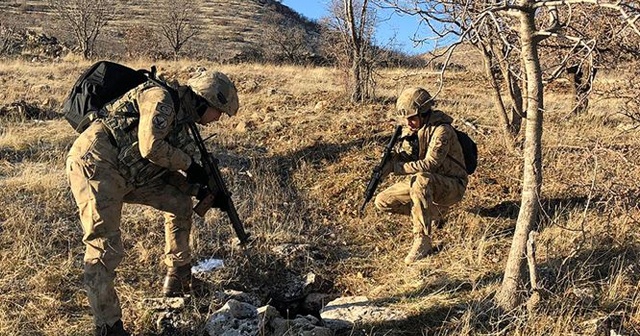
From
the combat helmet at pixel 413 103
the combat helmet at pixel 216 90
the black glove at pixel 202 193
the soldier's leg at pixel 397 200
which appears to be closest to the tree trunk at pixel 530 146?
the combat helmet at pixel 413 103

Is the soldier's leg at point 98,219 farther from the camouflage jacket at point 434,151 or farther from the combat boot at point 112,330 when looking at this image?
the camouflage jacket at point 434,151

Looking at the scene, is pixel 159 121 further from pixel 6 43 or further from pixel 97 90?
pixel 6 43

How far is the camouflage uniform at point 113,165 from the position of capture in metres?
3.48

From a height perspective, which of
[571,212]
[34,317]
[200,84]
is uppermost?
[200,84]

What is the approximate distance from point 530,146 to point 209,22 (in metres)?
40.1

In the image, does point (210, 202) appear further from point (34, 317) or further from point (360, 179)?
point (360, 179)

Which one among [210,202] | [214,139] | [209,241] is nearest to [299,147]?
[214,139]

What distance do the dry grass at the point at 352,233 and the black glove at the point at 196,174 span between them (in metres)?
0.86

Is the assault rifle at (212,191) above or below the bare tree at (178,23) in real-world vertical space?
below

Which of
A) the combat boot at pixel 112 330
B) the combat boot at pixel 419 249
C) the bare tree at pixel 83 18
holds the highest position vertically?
the bare tree at pixel 83 18

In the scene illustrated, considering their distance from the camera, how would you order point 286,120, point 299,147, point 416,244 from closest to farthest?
point 416,244 < point 299,147 < point 286,120

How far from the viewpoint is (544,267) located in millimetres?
4281

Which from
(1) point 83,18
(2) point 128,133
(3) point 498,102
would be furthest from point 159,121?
(1) point 83,18

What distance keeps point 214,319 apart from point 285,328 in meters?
0.47
